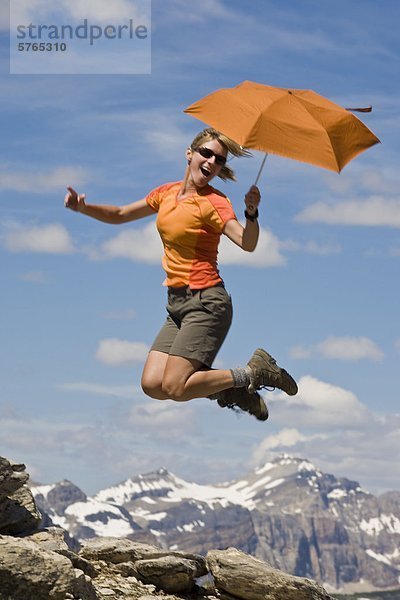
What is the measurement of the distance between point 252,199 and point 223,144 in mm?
1421

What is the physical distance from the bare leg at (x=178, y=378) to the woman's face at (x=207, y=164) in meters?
2.61

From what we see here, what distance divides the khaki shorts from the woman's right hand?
1861 mm

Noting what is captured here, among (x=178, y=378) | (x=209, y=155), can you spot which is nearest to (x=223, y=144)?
(x=209, y=155)

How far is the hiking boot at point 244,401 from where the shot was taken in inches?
636

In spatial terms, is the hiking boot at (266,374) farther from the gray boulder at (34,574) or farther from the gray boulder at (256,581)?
the gray boulder at (34,574)

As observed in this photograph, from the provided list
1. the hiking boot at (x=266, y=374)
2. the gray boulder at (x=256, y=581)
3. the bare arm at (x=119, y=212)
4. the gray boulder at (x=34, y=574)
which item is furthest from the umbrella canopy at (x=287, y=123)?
the gray boulder at (x=256, y=581)

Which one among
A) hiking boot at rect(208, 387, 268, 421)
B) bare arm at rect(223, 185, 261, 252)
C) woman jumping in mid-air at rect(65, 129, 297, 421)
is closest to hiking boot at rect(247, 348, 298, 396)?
hiking boot at rect(208, 387, 268, 421)

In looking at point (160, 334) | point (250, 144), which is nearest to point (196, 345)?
point (160, 334)

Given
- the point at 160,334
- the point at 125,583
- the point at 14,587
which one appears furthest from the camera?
the point at 125,583

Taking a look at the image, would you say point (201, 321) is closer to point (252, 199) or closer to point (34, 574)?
point (252, 199)

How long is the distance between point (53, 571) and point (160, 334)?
12.6 feet

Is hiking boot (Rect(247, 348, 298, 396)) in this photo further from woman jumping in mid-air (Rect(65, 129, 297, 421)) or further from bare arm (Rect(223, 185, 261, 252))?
bare arm (Rect(223, 185, 261, 252))

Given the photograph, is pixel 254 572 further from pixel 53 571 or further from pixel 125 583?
pixel 53 571

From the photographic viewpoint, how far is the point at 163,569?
16.9 metres
